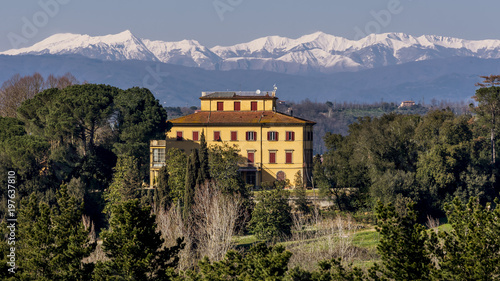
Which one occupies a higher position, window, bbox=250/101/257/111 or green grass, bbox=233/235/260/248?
window, bbox=250/101/257/111

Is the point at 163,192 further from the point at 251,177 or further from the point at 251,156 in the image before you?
the point at 251,156

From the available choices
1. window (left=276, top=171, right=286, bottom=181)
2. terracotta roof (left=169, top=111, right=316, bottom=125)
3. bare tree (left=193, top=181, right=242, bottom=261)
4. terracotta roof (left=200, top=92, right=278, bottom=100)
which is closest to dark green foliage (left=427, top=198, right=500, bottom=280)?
bare tree (left=193, top=181, right=242, bottom=261)

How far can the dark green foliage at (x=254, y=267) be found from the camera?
82.9ft

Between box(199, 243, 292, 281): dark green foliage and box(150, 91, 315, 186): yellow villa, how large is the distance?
1830 inches

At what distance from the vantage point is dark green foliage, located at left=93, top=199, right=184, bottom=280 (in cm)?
3006

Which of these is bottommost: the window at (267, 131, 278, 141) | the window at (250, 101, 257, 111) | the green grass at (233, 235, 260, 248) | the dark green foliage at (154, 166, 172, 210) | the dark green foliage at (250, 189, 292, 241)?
the green grass at (233, 235, 260, 248)

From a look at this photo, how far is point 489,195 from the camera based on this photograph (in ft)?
209

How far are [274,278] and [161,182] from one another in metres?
34.5

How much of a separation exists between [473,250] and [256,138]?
165 ft

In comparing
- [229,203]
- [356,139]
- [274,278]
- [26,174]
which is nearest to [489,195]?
[356,139]

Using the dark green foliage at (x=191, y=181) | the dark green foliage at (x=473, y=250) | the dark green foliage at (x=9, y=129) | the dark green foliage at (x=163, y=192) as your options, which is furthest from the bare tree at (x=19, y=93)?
the dark green foliage at (x=473, y=250)

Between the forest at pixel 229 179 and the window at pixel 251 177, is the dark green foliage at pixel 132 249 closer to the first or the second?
the forest at pixel 229 179

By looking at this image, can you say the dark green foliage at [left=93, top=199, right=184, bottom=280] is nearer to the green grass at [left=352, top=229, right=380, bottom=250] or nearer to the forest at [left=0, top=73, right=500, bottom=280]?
the forest at [left=0, top=73, right=500, bottom=280]

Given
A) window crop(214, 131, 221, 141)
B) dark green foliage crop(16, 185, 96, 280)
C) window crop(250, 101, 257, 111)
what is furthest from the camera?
window crop(250, 101, 257, 111)
